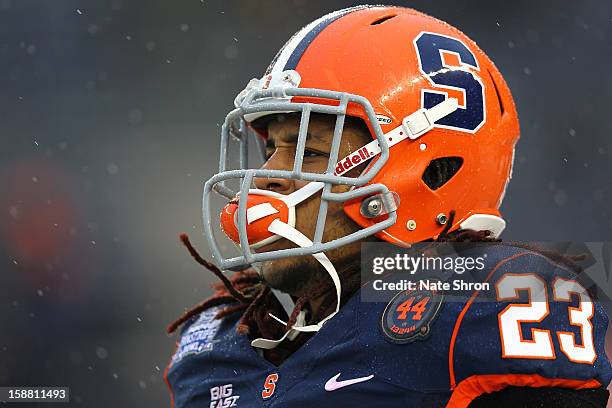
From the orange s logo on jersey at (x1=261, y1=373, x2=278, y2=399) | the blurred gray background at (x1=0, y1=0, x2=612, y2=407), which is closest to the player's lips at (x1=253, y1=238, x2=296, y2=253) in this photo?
the orange s logo on jersey at (x1=261, y1=373, x2=278, y2=399)

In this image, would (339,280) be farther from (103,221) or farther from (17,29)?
(17,29)

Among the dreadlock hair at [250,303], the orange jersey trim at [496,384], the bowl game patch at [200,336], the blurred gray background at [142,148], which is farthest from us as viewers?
the blurred gray background at [142,148]

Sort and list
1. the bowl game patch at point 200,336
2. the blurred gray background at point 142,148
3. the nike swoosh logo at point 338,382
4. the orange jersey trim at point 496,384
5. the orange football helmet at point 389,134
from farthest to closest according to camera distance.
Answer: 1. the blurred gray background at point 142,148
2. the bowl game patch at point 200,336
3. the orange football helmet at point 389,134
4. the nike swoosh logo at point 338,382
5. the orange jersey trim at point 496,384

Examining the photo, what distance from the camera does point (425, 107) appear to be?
1579 millimetres

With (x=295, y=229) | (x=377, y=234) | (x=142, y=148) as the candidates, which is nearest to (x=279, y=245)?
(x=295, y=229)

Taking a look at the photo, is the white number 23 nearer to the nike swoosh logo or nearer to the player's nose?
the nike swoosh logo

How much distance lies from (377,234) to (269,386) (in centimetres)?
33

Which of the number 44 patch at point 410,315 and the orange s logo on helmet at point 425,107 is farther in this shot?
the orange s logo on helmet at point 425,107

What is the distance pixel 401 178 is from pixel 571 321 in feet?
1.31

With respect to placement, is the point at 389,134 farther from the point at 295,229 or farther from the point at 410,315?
the point at 410,315

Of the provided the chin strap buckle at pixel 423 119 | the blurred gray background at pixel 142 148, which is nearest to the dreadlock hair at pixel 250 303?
the chin strap buckle at pixel 423 119

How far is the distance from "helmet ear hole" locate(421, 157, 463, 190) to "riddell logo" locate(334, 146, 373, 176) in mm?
125

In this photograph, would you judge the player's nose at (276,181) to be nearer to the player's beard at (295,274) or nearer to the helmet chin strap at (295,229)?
the helmet chin strap at (295,229)

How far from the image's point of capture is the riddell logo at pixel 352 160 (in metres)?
1.55
